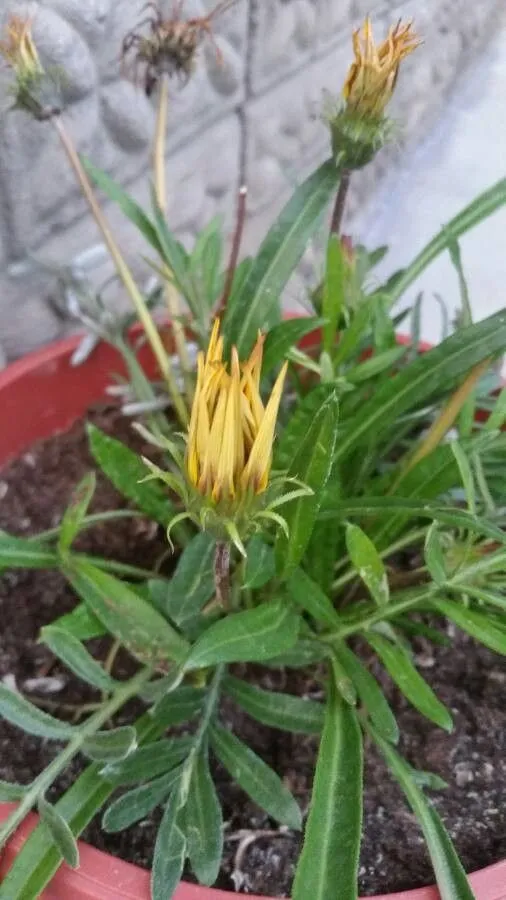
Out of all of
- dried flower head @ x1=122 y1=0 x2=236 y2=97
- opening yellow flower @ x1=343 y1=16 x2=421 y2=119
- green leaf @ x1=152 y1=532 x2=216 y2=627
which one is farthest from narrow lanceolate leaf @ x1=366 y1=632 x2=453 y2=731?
dried flower head @ x1=122 y1=0 x2=236 y2=97

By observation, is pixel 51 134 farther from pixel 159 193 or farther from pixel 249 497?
pixel 249 497

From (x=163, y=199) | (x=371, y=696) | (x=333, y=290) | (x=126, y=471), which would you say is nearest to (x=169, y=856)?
Answer: (x=371, y=696)

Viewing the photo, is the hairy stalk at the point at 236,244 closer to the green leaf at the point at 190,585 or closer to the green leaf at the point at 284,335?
the green leaf at the point at 284,335

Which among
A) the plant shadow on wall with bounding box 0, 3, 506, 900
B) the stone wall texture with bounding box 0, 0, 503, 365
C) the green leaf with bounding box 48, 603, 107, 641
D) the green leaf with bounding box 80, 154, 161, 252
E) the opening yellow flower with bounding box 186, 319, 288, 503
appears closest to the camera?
the opening yellow flower with bounding box 186, 319, 288, 503

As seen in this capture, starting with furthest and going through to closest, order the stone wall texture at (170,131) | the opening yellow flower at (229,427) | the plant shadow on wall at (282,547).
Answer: the stone wall texture at (170,131) → the plant shadow on wall at (282,547) → the opening yellow flower at (229,427)

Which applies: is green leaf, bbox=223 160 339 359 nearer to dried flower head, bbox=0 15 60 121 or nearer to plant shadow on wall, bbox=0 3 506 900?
plant shadow on wall, bbox=0 3 506 900

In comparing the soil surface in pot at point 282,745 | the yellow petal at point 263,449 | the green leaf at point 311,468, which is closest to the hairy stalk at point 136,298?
the soil surface in pot at point 282,745

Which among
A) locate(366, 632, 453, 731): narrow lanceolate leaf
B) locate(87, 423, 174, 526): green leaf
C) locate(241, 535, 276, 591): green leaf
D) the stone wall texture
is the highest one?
the stone wall texture

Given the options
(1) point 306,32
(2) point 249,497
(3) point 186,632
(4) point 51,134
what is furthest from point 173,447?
(1) point 306,32
